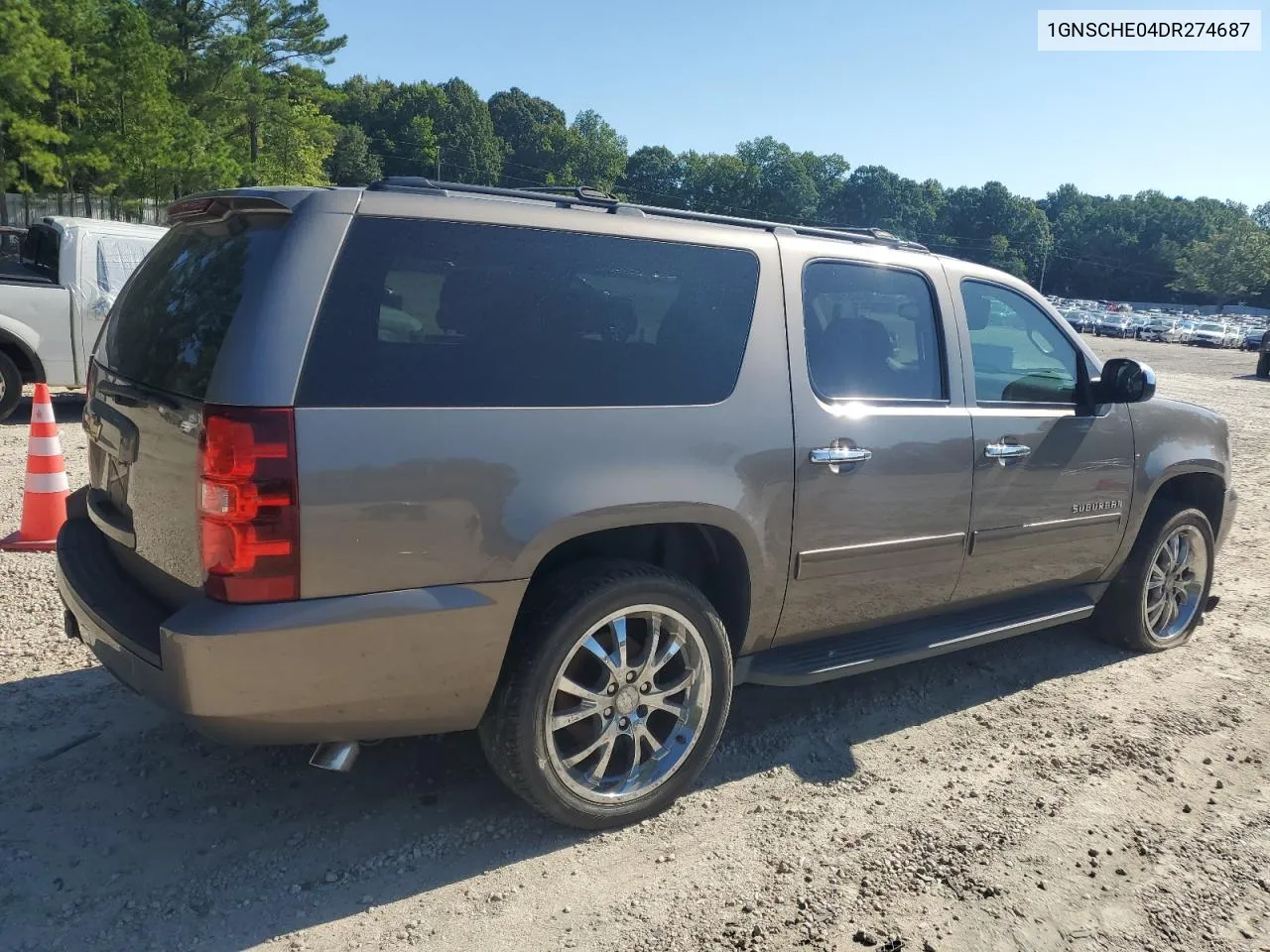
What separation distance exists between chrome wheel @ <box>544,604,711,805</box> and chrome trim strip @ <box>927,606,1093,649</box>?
1170mm

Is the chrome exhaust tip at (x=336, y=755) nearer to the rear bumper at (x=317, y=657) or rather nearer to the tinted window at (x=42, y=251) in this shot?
the rear bumper at (x=317, y=657)

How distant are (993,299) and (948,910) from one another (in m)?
2.55

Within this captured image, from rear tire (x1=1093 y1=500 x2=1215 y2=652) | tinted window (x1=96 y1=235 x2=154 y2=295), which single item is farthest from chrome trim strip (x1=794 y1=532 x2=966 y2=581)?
tinted window (x1=96 y1=235 x2=154 y2=295)

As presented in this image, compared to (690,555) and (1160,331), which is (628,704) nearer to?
(690,555)

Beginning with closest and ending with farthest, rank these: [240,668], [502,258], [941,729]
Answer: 1. [240,668]
2. [502,258]
3. [941,729]

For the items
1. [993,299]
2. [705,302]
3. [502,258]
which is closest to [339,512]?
[502,258]

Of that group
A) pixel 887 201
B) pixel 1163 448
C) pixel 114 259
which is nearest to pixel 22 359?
pixel 114 259

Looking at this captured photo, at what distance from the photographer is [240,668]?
240 cm

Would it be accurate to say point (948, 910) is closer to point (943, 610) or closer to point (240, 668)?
point (943, 610)

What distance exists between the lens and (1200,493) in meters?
5.13

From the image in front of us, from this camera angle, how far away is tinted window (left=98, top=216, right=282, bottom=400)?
255 cm

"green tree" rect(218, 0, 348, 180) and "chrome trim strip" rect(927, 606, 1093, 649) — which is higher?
"green tree" rect(218, 0, 348, 180)

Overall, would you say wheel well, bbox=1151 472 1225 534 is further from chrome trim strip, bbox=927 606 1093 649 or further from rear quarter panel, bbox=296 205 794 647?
rear quarter panel, bbox=296 205 794 647

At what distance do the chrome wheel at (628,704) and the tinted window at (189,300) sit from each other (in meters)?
1.35
